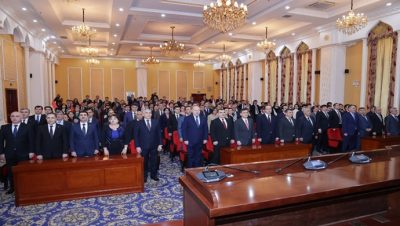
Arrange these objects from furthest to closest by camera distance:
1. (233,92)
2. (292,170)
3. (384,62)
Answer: (233,92) → (384,62) → (292,170)

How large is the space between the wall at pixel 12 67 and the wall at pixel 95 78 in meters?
9.34

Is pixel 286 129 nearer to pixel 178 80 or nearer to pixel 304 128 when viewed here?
pixel 304 128

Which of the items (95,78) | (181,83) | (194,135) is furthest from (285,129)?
(95,78)

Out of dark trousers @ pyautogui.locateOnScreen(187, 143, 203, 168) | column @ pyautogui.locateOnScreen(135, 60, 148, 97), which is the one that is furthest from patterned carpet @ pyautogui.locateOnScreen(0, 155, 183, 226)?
column @ pyautogui.locateOnScreen(135, 60, 148, 97)

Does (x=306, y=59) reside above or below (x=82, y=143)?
above

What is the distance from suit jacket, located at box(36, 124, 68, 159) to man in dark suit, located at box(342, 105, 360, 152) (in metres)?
7.68

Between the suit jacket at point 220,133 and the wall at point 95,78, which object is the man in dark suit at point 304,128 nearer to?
the suit jacket at point 220,133

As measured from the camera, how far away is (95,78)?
21547mm

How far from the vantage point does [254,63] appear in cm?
1705

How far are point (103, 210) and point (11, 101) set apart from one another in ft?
26.5

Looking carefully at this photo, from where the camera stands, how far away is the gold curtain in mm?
9250

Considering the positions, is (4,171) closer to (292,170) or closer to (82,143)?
(82,143)

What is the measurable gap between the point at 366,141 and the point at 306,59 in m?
6.09

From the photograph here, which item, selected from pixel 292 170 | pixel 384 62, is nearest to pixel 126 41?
pixel 384 62
